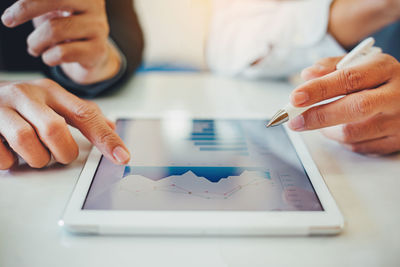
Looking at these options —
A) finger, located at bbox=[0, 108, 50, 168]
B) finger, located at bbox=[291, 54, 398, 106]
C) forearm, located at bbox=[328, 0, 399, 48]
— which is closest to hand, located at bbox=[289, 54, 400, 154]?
finger, located at bbox=[291, 54, 398, 106]

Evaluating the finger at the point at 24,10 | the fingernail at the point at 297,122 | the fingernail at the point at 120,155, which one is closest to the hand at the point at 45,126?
the fingernail at the point at 120,155

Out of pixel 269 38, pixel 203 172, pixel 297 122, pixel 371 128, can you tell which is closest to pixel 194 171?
pixel 203 172

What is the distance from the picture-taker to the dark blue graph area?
357 millimetres

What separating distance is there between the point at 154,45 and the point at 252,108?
577mm

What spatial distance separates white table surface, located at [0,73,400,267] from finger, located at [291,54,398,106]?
0.10 metres

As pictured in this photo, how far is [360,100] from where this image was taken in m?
0.38

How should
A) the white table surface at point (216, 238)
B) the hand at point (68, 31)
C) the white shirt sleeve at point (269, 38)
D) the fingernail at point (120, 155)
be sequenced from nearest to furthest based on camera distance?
the white table surface at point (216, 238), the fingernail at point (120, 155), the hand at point (68, 31), the white shirt sleeve at point (269, 38)

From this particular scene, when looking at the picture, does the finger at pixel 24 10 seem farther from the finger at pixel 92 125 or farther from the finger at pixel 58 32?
the finger at pixel 92 125

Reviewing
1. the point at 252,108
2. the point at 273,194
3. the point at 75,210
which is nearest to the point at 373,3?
the point at 252,108

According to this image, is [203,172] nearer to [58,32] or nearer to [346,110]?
[346,110]

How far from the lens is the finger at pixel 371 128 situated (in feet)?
1.37

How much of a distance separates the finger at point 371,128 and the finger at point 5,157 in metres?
0.44

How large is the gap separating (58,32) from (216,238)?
1.39 ft

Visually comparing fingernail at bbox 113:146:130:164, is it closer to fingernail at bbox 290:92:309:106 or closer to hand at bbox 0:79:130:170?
hand at bbox 0:79:130:170
